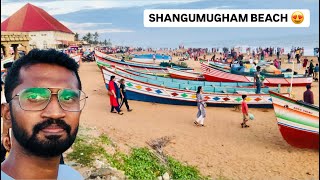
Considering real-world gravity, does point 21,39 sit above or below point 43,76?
above

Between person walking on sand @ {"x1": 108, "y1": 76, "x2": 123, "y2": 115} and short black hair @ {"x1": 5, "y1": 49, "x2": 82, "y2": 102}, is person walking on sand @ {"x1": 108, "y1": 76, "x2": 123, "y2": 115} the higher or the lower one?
the lower one

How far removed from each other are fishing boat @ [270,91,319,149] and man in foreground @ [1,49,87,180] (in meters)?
7.33

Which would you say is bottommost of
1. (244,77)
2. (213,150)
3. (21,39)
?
(213,150)

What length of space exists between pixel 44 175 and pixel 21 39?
29.1 meters

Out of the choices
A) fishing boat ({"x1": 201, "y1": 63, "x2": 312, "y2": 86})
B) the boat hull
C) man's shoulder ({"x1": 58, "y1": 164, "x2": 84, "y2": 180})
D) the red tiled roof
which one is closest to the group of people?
the boat hull

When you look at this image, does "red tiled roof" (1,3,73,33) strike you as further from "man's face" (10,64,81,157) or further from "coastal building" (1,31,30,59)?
"man's face" (10,64,81,157)

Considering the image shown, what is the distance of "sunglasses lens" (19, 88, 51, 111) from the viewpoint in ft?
4.37

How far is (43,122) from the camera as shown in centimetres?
131

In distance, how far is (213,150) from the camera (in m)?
8.14

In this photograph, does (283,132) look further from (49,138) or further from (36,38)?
(36,38)

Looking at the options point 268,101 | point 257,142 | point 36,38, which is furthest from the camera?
point 36,38

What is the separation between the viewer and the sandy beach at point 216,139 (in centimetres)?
704

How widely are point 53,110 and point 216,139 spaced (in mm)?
8081

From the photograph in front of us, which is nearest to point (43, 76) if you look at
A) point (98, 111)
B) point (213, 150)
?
point (213, 150)
